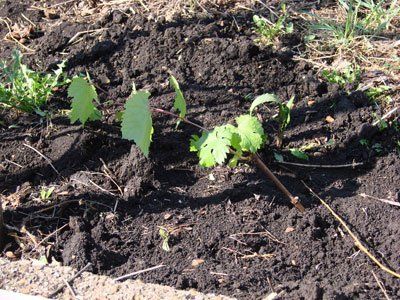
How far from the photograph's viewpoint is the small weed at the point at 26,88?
3.94 meters

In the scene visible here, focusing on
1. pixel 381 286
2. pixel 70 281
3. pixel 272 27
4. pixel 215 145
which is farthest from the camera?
pixel 272 27

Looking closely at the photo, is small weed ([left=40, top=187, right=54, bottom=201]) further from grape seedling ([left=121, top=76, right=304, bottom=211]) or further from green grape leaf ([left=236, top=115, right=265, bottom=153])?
green grape leaf ([left=236, top=115, right=265, bottom=153])

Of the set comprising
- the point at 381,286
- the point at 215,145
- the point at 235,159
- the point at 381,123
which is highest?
the point at 215,145

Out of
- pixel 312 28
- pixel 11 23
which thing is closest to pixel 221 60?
pixel 312 28

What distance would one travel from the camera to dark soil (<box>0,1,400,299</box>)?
305 cm

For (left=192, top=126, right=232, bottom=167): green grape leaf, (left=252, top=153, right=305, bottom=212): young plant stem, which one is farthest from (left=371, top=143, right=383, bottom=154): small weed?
(left=192, top=126, right=232, bottom=167): green grape leaf

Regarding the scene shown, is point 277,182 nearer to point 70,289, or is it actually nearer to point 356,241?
point 356,241

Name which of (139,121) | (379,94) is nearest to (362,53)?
(379,94)

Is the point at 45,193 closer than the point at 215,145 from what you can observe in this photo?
No

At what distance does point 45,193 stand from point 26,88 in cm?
81

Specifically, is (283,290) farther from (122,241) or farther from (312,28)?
(312,28)

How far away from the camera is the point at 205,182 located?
3.50m

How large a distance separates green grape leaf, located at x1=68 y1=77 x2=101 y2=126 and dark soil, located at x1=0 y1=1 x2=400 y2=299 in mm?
205

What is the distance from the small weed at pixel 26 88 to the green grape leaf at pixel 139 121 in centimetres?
91
